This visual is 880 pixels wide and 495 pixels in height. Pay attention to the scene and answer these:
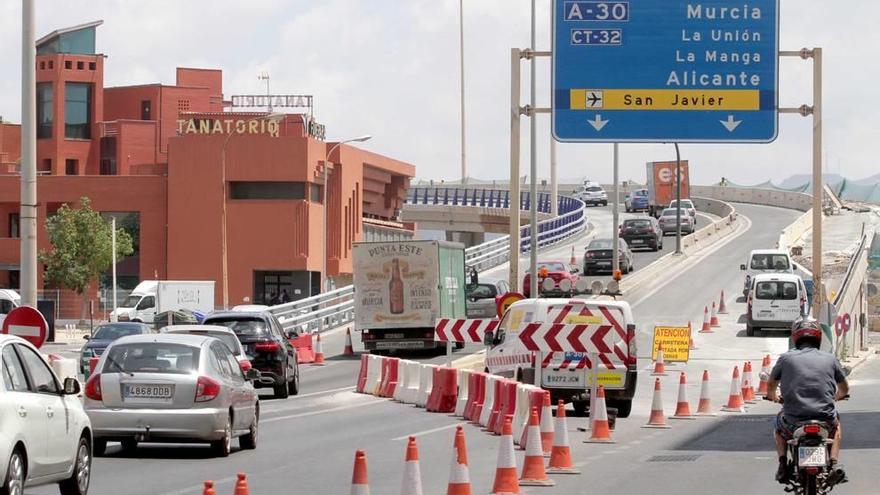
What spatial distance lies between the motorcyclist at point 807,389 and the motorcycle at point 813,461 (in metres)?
0.24

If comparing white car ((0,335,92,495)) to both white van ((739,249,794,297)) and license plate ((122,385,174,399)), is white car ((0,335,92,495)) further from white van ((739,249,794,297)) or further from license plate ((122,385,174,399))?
white van ((739,249,794,297))

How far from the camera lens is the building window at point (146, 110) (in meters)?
96.1

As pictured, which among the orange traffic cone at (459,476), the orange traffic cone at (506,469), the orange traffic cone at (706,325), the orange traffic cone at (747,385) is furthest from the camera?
the orange traffic cone at (706,325)

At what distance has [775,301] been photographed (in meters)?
53.5

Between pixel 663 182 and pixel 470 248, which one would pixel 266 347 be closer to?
pixel 470 248

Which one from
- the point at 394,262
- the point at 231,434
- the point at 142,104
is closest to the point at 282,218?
the point at 142,104

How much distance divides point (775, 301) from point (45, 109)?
46.8m

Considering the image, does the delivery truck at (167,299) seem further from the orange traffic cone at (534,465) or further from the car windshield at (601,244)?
the orange traffic cone at (534,465)

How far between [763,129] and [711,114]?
108cm

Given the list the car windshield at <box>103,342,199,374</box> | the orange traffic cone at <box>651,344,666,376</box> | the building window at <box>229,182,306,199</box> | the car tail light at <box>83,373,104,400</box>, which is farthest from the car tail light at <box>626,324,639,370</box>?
the building window at <box>229,182,306,199</box>

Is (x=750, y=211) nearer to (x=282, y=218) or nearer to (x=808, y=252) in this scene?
(x=808, y=252)

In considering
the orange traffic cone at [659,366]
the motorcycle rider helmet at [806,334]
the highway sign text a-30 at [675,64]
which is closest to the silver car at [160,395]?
the motorcycle rider helmet at [806,334]

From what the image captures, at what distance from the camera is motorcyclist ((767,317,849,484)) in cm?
1363

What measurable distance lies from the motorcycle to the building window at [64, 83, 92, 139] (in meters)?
79.5
